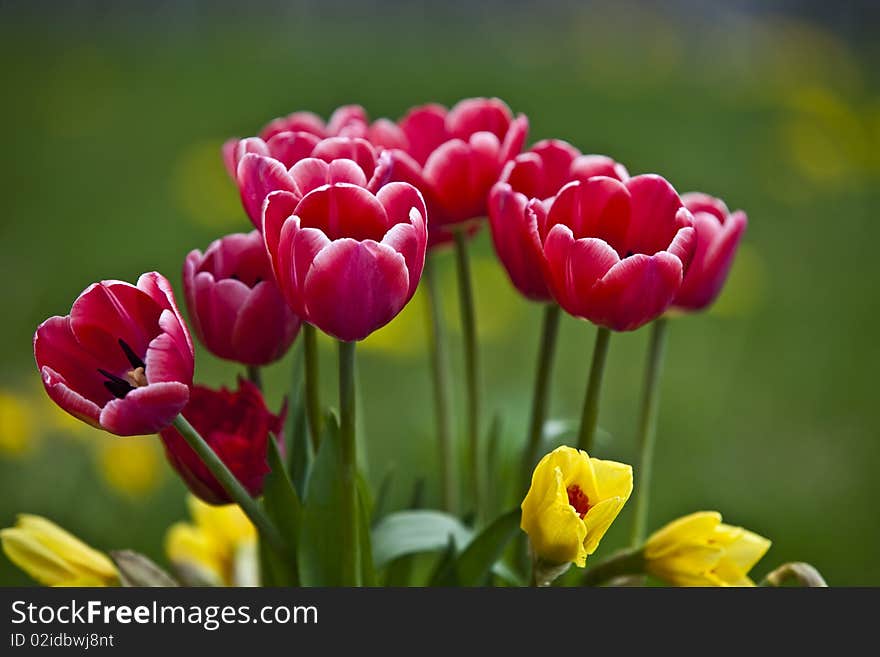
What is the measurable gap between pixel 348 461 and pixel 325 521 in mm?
34

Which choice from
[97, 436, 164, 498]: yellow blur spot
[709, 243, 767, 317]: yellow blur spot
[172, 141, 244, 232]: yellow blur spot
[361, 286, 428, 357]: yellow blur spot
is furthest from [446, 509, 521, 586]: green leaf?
[172, 141, 244, 232]: yellow blur spot

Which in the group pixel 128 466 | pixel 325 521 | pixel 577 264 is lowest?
pixel 128 466

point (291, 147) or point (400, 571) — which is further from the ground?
point (291, 147)

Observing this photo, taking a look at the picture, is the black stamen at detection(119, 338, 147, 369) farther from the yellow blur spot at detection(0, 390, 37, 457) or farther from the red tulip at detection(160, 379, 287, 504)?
the yellow blur spot at detection(0, 390, 37, 457)

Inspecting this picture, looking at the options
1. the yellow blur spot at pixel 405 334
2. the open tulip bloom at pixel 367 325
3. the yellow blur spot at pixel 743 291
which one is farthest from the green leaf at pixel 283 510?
the yellow blur spot at pixel 743 291

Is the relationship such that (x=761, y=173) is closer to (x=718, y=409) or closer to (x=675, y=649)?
(x=718, y=409)

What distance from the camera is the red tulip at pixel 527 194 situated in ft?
1.40

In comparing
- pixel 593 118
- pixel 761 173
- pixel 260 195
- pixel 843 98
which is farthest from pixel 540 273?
pixel 843 98

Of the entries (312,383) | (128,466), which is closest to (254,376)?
(312,383)

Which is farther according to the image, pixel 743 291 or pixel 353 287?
pixel 743 291

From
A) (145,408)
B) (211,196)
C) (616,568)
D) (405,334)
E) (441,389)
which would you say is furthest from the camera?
(211,196)

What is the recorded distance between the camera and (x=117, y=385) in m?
0.39

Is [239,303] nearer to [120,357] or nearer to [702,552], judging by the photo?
[120,357]

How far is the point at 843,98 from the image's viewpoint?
2.29 meters
